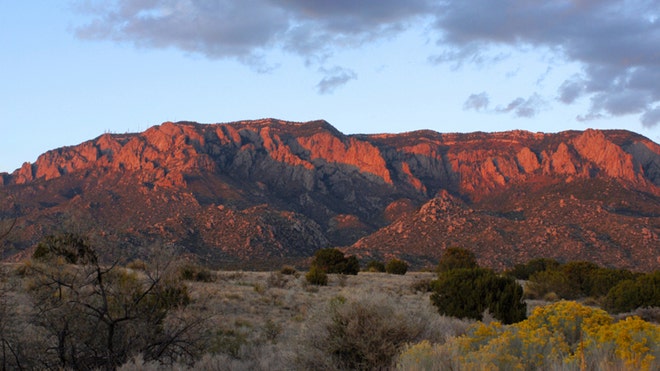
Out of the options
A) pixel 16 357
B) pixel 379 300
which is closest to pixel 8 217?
pixel 16 357

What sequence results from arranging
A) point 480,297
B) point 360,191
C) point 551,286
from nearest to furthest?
point 480,297, point 551,286, point 360,191

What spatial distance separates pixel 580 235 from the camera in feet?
222

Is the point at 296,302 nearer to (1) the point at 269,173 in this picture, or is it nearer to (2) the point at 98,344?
(2) the point at 98,344

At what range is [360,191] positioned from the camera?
114 meters

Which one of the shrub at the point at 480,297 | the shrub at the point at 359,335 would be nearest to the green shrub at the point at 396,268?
the shrub at the point at 480,297

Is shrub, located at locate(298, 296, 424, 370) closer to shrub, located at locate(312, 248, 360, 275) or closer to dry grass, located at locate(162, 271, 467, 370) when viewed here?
dry grass, located at locate(162, 271, 467, 370)

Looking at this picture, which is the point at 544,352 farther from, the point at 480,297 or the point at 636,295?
the point at 636,295

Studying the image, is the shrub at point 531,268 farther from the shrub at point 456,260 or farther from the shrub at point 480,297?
the shrub at point 480,297

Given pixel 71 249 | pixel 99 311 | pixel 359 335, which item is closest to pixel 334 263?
pixel 359 335

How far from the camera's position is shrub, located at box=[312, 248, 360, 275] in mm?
41469

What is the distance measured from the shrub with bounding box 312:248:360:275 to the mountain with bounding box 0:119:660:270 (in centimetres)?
1804

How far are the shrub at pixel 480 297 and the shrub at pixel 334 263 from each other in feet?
67.2

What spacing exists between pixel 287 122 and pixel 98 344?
14244 cm

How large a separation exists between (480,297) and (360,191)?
9499cm
